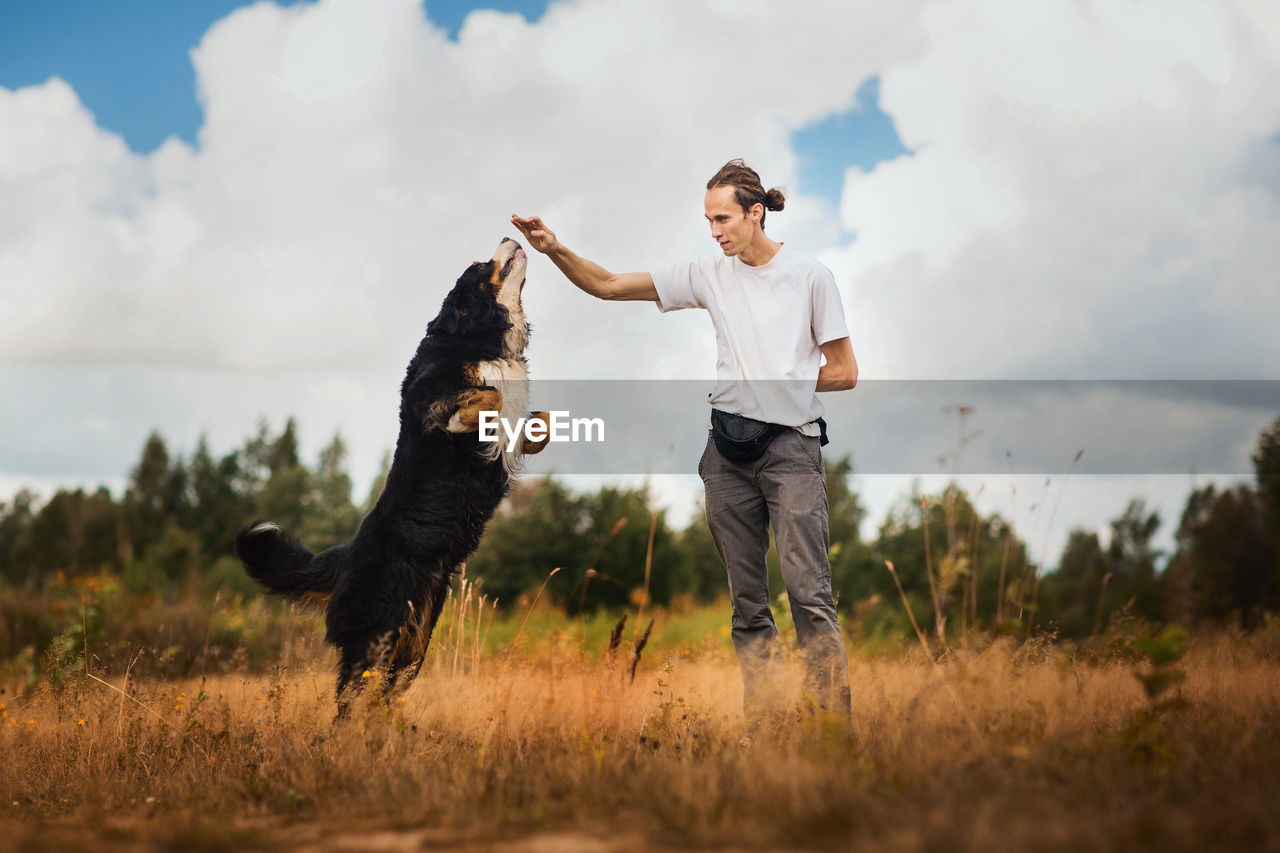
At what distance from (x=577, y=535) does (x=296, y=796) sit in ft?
58.2

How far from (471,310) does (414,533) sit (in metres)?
1.30

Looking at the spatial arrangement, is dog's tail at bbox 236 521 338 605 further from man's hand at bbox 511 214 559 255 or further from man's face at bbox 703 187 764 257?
man's face at bbox 703 187 764 257

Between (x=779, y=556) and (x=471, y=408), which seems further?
(x=471, y=408)

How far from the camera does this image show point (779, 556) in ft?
12.3

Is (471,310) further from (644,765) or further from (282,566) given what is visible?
(644,765)

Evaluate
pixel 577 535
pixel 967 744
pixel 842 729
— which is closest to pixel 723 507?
pixel 842 729

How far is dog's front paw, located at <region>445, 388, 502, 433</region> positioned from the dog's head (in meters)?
0.48

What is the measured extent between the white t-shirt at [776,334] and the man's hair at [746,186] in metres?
0.28

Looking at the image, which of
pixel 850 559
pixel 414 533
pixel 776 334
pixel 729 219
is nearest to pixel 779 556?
pixel 776 334

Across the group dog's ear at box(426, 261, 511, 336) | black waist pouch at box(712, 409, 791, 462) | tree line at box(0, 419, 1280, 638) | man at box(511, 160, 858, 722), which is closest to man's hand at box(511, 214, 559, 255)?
dog's ear at box(426, 261, 511, 336)

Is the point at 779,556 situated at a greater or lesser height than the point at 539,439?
lesser

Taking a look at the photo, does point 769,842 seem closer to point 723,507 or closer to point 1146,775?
point 1146,775

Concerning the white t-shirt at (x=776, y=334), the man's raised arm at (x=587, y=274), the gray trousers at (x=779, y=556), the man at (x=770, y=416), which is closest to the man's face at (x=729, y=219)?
the man at (x=770, y=416)

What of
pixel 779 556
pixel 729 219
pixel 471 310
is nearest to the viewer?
pixel 779 556
